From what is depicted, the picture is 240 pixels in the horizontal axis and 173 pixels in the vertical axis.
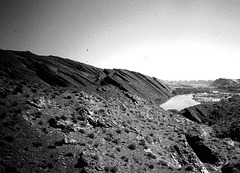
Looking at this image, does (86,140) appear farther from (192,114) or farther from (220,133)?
(192,114)

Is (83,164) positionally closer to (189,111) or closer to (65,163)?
(65,163)

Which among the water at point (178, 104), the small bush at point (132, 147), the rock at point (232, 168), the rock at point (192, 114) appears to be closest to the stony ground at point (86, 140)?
the small bush at point (132, 147)

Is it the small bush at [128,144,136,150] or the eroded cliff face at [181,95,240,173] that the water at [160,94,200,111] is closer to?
the eroded cliff face at [181,95,240,173]

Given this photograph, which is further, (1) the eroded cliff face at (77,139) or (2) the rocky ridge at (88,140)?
(2) the rocky ridge at (88,140)

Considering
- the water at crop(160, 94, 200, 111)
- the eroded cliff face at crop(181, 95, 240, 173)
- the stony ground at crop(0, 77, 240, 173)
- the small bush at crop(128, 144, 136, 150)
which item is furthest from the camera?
the water at crop(160, 94, 200, 111)

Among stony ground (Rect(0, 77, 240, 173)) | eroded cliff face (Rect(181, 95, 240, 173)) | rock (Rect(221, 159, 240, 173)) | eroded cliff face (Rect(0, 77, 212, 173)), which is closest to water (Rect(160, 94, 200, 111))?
eroded cliff face (Rect(181, 95, 240, 173))

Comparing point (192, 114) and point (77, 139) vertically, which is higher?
point (192, 114)

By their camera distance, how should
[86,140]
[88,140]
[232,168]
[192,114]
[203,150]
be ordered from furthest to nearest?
[192,114] < [203,150] < [232,168] < [88,140] < [86,140]

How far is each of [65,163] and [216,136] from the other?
36.0 metres

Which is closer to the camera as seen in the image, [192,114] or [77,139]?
[77,139]

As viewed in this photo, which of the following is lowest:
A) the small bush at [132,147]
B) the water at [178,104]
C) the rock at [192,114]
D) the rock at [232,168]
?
the rock at [232,168]

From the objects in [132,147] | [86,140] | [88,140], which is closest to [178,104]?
[132,147]

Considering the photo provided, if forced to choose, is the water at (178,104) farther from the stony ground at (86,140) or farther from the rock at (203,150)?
the stony ground at (86,140)

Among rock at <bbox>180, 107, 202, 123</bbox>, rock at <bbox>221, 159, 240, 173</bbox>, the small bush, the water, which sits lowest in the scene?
rock at <bbox>221, 159, 240, 173</bbox>
